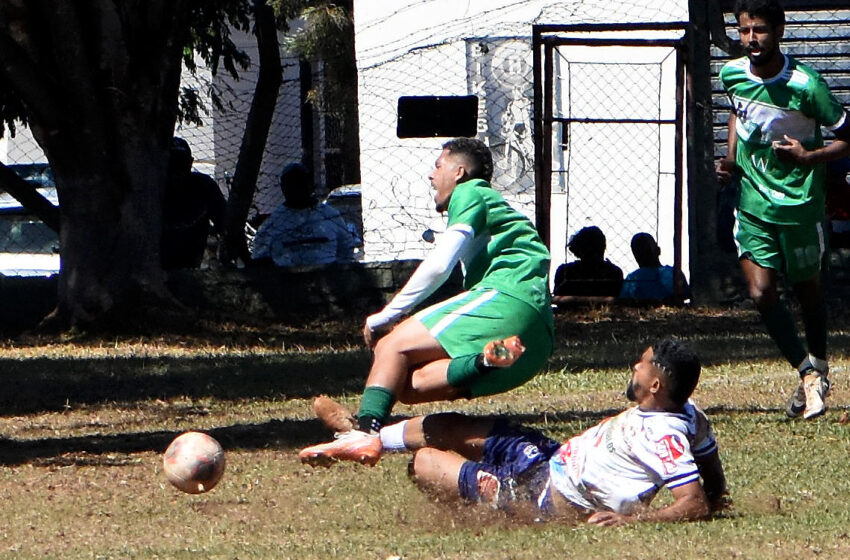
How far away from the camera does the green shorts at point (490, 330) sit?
5.78 metres

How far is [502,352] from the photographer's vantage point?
5598 mm

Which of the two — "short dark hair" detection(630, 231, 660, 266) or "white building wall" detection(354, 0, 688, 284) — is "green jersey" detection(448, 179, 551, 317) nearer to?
"short dark hair" detection(630, 231, 660, 266)

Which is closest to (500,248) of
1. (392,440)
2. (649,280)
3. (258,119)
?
(392,440)

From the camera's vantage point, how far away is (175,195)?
14.6 metres

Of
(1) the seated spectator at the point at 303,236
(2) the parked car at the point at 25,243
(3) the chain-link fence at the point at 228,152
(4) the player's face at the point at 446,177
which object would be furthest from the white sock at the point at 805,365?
(2) the parked car at the point at 25,243

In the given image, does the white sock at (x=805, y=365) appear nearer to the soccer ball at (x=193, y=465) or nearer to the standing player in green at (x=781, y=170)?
the standing player in green at (x=781, y=170)

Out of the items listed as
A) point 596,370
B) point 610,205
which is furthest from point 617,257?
point 596,370

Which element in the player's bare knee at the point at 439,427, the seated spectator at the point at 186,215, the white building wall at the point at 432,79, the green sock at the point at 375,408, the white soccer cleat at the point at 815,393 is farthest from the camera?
the white building wall at the point at 432,79

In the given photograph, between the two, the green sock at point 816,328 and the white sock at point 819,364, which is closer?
the white sock at point 819,364

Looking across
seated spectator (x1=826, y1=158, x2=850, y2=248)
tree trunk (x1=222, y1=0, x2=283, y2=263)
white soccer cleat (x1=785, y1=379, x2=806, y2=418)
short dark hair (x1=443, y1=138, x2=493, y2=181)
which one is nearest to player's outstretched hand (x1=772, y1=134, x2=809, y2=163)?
white soccer cleat (x1=785, y1=379, x2=806, y2=418)

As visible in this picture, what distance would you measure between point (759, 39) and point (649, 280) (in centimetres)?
667

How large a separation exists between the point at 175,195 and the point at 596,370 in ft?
19.0

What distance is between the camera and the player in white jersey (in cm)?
515

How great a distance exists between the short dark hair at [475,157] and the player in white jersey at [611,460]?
98 centimetres
